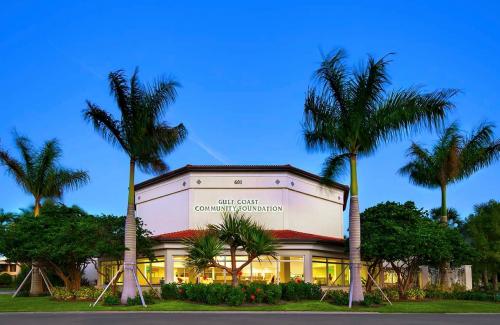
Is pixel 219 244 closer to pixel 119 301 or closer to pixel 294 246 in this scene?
pixel 119 301

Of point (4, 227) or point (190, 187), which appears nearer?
point (4, 227)

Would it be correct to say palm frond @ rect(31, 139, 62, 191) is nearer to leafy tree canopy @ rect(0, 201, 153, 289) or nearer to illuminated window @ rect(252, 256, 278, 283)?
leafy tree canopy @ rect(0, 201, 153, 289)

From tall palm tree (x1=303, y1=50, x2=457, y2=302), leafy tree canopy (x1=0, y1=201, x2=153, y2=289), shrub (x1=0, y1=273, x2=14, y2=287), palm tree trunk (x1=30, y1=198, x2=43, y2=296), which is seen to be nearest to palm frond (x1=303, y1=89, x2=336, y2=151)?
tall palm tree (x1=303, y1=50, x2=457, y2=302)

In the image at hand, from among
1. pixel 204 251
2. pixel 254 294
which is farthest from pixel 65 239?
pixel 254 294

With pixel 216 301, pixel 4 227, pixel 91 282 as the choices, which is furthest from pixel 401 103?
pixel 91 282

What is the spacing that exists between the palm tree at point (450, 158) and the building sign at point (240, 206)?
10.5 m

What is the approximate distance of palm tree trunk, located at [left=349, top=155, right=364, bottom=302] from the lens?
26.4 meters

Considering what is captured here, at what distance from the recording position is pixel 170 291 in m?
30.6

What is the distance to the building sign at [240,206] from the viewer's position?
38.3 m

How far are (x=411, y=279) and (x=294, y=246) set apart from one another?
7575mm

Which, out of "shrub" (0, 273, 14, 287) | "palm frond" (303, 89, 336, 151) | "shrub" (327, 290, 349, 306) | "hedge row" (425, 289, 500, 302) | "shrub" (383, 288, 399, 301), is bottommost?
"shrub" (0, 273, 14, 287)

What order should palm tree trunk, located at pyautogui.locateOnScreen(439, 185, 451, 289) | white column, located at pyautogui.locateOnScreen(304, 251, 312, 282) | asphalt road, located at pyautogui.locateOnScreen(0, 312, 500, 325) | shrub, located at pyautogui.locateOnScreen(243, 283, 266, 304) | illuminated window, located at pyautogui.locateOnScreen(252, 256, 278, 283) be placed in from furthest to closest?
1. palm tree trunk, located at pyautogui.locateOnScreen(439, 185, 451, 289)
2. illuminated window, located at pyautogui.locateOnScreen(252, 256, 278, 283)
3. white column, located at pyautogui.locateOnScreen(304, 251, 312, 282)
4. shrub, located at pyautogui.locateOnScreen(243, 283, 266, 304)
5. asphalt road, located at pyautogui.locateOnScreen(0, 312, 500, 325)

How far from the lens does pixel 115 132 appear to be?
1096 inches

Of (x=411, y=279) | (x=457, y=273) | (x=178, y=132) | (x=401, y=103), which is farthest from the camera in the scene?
(x=457, y=273)
